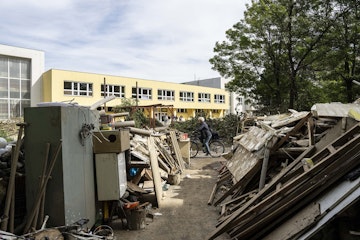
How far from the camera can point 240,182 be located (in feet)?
20.5

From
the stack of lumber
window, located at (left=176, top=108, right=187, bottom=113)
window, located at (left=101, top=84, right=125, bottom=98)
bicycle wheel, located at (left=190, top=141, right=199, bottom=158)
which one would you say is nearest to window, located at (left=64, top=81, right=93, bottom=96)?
window, located at (left=101, top=84, right=125, bottom=98)

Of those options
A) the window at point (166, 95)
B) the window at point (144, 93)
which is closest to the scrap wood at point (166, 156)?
the window at point (144, 93)

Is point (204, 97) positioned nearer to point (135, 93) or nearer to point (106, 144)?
point (135, 93)

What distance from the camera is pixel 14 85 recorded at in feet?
92.6

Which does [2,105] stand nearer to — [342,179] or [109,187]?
[109,187]

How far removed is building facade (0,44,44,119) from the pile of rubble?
26349 mm

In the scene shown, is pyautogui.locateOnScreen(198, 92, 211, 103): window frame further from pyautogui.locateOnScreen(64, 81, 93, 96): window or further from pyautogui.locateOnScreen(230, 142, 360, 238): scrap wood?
pyautogui.locateOnScreen(230, 142, 360, 238): scrap wood

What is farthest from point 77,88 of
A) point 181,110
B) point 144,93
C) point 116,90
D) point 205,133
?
point 205,133

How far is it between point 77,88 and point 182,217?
26203 millimetres

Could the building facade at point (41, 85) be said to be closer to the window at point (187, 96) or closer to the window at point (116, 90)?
the window at point (116, 90)

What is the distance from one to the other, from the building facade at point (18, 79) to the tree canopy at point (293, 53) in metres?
19.5

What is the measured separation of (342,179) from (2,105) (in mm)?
30472

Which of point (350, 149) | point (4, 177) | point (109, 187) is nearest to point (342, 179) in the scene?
point (350, 149)

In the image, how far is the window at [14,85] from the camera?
27422 mm
